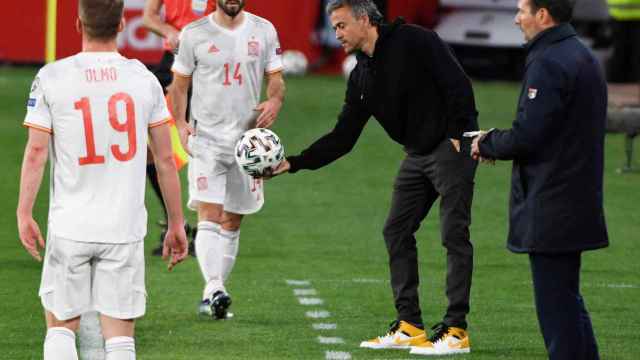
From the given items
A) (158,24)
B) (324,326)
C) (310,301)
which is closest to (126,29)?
(158,24)

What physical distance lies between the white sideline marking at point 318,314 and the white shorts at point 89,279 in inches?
142

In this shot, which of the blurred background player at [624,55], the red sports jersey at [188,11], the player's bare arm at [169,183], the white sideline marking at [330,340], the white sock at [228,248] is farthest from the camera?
the blurred background player at [624,55]

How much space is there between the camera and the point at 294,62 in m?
28.6

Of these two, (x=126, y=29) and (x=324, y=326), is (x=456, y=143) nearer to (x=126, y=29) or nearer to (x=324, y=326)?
(x=324, y=326)

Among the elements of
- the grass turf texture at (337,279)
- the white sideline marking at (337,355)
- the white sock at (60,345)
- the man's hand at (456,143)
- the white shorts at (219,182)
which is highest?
the man's hand at (456,143)

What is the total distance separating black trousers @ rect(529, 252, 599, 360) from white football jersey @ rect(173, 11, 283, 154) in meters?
3.52

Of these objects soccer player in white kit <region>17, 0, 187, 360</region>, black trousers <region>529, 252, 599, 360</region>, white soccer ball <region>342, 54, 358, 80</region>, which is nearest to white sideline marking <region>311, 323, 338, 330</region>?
black trousers <region>529, 252, 599, 360</region>

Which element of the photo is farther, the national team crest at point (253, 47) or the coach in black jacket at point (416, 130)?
the national team crest at point (253, 47)

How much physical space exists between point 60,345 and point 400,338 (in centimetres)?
298

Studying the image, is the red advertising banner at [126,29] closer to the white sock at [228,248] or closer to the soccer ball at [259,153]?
the white sock at [228,248]

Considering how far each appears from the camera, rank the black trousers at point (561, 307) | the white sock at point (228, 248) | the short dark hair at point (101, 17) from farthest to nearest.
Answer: the white sock at point (228, 248), the black trousers at point (561, 307), the short dark hair at point (101, 17)

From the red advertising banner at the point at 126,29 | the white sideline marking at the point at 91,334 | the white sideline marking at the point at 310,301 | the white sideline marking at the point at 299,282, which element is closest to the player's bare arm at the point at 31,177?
the white sideline marking at the point at 91,334

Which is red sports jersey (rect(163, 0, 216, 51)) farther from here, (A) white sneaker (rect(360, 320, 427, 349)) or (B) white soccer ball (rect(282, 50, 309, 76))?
(B) white soccer ball (rect(282, 50, 309, 76))

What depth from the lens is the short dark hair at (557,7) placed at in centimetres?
743
